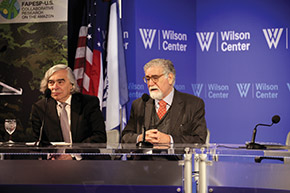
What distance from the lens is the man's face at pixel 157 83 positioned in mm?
3832

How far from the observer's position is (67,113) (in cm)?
409

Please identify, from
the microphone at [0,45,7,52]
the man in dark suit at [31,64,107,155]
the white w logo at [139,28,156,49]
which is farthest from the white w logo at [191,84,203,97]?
the man in dark suit at [31,64,107,155]

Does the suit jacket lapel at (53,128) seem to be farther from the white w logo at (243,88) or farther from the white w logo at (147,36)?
the white w logo at (243,88)

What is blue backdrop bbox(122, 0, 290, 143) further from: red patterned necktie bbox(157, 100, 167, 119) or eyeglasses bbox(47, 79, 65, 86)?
red patterned necktie bbox(157, 100, 167, 119)

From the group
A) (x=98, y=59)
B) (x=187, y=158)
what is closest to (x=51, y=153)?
(x=187, y=158)

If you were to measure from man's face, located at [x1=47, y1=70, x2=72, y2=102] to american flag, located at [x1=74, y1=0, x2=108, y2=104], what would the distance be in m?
1.65

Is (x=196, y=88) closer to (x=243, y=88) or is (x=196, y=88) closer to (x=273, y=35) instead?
(x=243, y=88)

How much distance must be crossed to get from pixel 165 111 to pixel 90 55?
2.13 metres

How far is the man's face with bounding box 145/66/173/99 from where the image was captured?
383 centimetres

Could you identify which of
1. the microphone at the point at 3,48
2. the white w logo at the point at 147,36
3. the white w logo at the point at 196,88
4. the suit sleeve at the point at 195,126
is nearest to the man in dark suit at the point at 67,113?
the suit sleeve at the point at 195,126

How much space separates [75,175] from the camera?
2496 mm

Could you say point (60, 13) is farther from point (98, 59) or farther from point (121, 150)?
point (121, 150)

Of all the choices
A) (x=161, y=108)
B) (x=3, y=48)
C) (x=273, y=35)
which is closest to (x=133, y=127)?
(x=161, y=108)

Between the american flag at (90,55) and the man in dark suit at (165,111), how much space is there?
198cm
